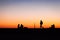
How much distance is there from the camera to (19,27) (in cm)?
4269

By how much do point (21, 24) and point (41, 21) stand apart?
5006 millimetres

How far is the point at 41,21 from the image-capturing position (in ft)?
133

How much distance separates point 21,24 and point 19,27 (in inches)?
32.8

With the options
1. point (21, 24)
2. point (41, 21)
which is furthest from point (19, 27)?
point (41, 21)
